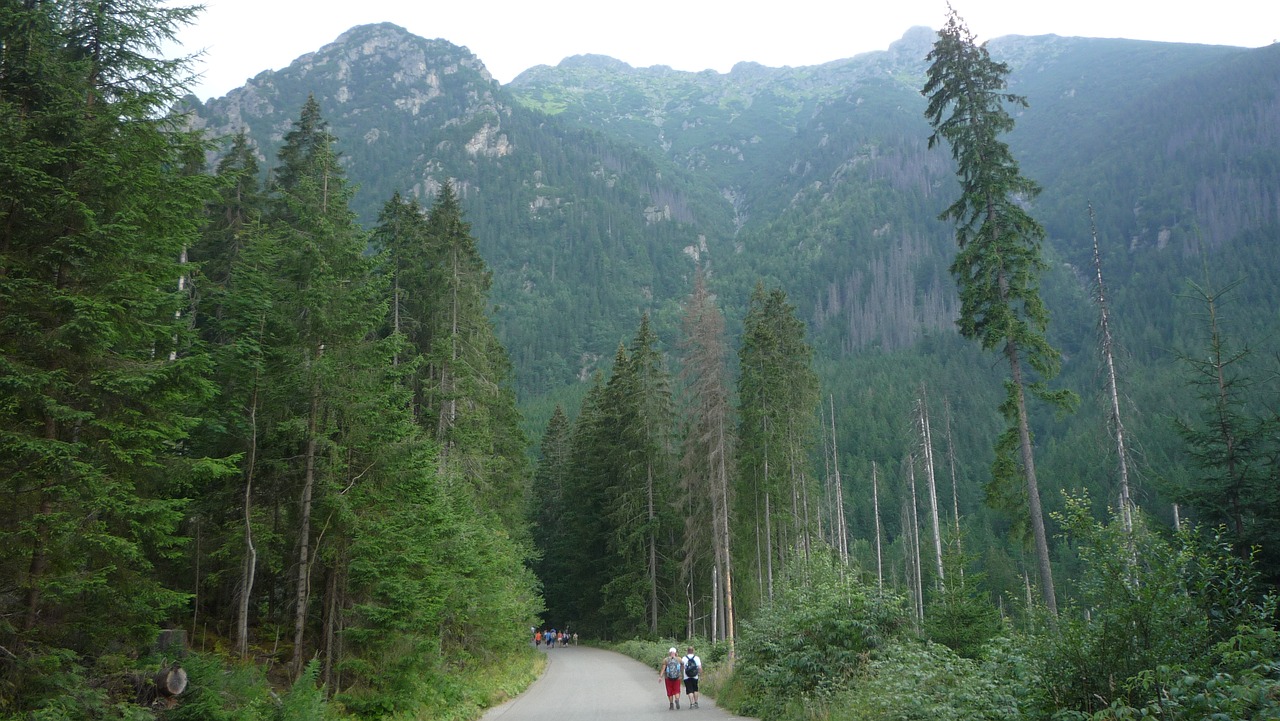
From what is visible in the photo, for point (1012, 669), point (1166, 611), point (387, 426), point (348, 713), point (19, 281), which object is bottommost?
point (348, 713)

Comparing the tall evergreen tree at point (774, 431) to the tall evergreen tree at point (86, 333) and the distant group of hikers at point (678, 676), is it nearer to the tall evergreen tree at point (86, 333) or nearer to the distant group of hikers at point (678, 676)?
the distant group of hikers at point (678, 676)

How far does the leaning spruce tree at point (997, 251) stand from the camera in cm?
1727

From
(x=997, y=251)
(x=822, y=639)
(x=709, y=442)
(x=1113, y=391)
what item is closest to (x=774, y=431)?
(x=709, y=442)

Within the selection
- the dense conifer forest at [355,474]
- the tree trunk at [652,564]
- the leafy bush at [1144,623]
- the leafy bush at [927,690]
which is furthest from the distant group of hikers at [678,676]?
the tree trunk at [652,564]

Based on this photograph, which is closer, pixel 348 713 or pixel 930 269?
pixel 348 713

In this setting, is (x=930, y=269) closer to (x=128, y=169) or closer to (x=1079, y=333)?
(x=1079, y=333)

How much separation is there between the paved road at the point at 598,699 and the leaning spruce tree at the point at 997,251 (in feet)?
30.6

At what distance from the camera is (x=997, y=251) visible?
17719mm

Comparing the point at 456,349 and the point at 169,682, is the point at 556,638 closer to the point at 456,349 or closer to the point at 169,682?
the point at 456,349

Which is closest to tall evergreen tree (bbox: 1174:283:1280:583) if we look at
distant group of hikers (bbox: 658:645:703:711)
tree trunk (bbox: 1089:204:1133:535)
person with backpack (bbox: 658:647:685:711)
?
tree trunk (bbox: 1089:204:1133:535)

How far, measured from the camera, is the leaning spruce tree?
1727 centimetres

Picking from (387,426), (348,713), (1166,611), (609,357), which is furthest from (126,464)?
(609,357)

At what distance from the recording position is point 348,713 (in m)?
12.9

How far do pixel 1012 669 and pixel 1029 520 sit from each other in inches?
443
